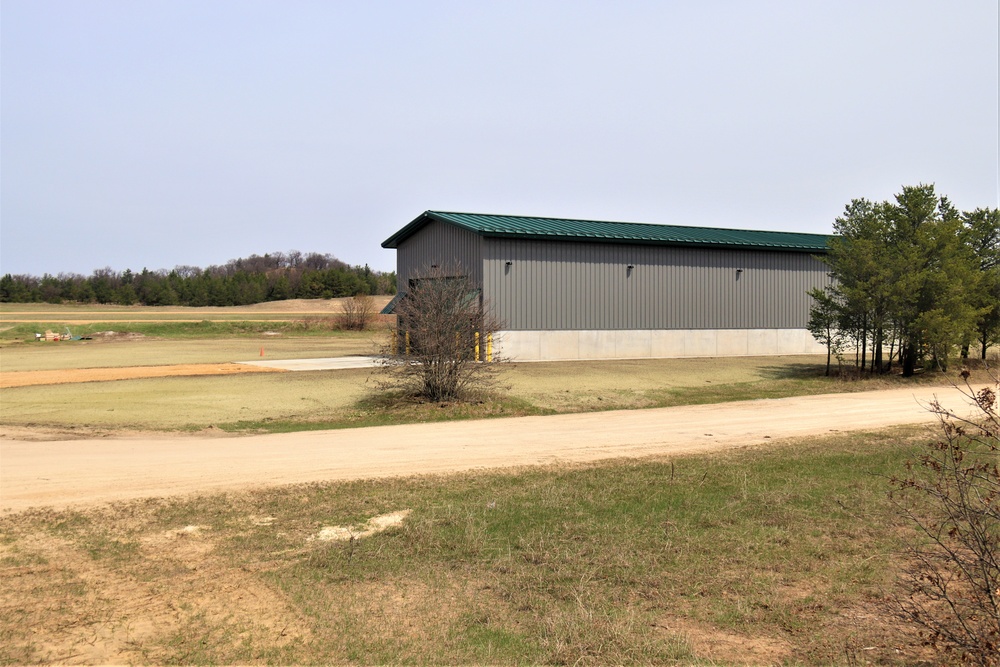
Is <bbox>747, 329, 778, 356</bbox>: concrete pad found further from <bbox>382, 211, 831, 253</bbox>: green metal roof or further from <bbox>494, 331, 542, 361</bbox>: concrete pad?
<bbox>494, 331, 542, 361</bbox>: concrete pad

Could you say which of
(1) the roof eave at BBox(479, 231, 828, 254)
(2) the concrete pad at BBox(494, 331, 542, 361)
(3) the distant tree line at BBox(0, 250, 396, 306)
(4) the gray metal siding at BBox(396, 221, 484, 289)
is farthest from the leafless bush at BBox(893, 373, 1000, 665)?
(3) the distant tree line at BBox(0, 250, 396, 306)

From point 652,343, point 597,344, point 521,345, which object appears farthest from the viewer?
point 652,343

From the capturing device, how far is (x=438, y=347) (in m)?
20.4

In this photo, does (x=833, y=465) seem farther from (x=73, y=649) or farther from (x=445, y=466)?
(x=73, y=649)

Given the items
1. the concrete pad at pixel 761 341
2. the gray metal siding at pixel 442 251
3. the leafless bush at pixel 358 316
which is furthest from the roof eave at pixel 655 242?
the leafless bush at pixel 358 316

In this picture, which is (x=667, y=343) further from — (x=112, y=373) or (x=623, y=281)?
(x=112, y=373)

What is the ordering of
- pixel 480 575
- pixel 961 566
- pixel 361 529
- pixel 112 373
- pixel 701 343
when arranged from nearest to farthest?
pixel 961 566 → pixel 480 575 → pixel 361 529 → pixel 112 373 → pixel 701 343

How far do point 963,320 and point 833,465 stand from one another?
61.4ft

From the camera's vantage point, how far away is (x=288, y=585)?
23.7 ft

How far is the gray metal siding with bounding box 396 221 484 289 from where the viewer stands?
3319cm

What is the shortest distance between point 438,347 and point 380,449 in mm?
6286

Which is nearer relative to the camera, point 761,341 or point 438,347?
point 438,347

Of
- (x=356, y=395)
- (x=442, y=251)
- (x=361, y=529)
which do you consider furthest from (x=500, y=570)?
(x=442, y=251)

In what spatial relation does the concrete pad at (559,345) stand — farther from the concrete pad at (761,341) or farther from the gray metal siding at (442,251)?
the concrete pad at (761,341)
